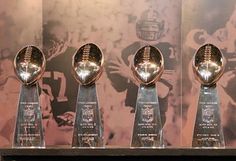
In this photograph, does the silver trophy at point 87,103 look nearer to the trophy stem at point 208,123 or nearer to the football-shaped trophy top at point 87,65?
the football-shaped trophy top at point 87,65

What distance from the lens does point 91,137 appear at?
163cm

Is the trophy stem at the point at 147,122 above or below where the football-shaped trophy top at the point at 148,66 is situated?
below

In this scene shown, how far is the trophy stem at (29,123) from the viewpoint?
→ 1638 millimetres

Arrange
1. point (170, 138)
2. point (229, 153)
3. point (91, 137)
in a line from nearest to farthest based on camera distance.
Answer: point (229, 153), point (91, 137), point (170, 138)

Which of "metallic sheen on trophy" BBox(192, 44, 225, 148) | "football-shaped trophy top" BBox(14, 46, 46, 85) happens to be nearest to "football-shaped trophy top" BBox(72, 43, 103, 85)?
"football-shaped trophy top" BBox(14, 46, 46, 85)

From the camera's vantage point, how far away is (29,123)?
64.9 inches

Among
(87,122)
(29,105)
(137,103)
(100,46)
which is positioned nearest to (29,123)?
(29,105)

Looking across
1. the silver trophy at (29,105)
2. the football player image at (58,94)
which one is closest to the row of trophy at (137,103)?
the silver trophy at (29,105)

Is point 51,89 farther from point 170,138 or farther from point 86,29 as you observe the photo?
point 170,138

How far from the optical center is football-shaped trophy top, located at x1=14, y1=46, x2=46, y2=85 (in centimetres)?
Result: 166

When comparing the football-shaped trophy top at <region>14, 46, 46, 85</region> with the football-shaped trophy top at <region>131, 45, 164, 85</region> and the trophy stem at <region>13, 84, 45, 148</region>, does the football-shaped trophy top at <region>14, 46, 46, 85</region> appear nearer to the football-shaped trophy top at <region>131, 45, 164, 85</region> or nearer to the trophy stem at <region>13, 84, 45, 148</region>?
the trophy stem at <region>13, 84, 45, 148</region>
